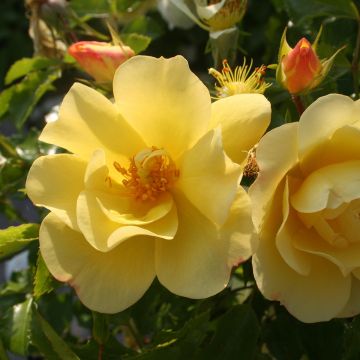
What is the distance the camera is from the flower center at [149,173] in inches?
22.5

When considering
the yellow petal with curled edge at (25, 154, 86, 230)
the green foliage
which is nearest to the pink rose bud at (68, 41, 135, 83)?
the green foliage

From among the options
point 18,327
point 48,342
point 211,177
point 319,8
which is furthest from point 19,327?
point 319,8

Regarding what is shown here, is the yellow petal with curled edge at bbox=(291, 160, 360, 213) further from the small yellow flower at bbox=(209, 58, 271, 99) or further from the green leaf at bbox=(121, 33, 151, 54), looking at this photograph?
the green leaf at bbox=(121, 33, 151, 54)

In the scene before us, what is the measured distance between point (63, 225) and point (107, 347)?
213mm

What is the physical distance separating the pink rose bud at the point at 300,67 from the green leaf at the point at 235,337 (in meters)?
0.22

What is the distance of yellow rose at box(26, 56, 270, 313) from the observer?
1.64 feet

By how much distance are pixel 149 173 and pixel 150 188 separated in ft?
0.05

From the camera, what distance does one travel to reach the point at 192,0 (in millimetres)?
767

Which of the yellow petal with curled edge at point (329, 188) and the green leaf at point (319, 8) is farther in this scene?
the green leaf at point (319, 8)

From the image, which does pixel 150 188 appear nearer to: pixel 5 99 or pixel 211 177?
pixel 211 177

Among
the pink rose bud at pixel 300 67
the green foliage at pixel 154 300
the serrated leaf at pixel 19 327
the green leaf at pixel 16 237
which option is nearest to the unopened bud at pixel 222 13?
the green foliage at pixel 154 300

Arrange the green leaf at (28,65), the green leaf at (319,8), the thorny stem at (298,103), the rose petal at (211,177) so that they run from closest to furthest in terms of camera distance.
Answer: the rose petal at (211,177) → the thorny stem at (298,103) → the green leaf at (319,8) → the green leaf at (28,65)

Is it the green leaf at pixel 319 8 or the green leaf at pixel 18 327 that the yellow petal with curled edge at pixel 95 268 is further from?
the green leaf at pixel 319 8

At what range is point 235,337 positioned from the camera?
2.06 feet
